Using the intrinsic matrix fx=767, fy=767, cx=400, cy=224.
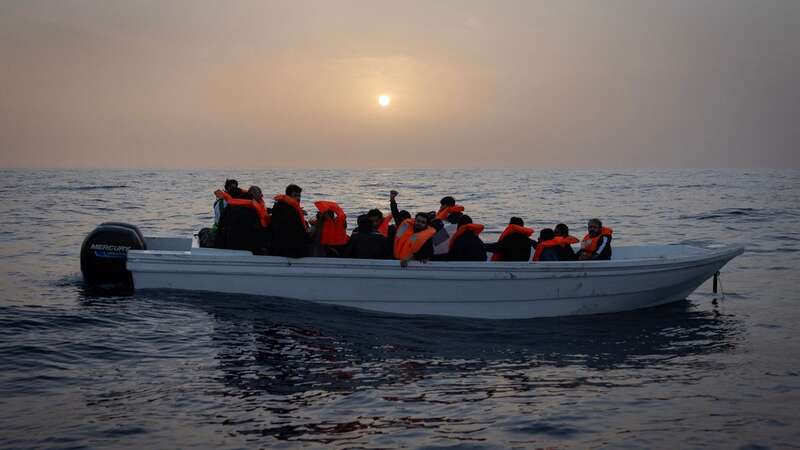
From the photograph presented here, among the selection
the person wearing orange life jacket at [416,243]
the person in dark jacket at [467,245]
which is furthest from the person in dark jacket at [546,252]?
the person wearing orange life jacket at [416,243]

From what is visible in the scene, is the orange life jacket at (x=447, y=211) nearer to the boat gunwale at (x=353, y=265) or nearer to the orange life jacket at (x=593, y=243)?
the boat gunwale at (x=353, y=265)

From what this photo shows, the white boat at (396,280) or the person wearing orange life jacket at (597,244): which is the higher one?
the person wearing orange life jacket at (597,244)

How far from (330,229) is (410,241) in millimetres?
1276

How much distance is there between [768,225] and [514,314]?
74.1 ft

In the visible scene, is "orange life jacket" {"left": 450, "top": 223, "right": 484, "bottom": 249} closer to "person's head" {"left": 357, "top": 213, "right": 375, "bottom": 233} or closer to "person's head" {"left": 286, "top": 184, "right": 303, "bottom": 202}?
"person's head" {"left": 357, "top": 213, "right": 375, "bottom": 233}

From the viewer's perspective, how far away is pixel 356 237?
11.0 metres

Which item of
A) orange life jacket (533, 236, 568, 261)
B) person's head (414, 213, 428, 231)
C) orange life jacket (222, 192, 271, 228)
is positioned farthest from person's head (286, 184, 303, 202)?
orange life jacket (533, 236, 568, 261)

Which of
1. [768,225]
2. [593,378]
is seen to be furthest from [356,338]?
[768,225]

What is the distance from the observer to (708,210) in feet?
130

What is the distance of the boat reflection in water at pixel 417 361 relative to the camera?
703 centimetres

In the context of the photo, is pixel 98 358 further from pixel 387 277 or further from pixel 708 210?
pixel 708 210

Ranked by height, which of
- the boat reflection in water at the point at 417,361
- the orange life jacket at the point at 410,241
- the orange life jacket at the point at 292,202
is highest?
the orange life jacket at the point at 292,202

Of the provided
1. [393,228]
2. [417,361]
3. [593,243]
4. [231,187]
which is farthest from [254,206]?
[593,243]

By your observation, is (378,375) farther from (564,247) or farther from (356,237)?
(564,247)
